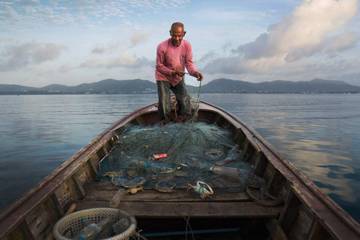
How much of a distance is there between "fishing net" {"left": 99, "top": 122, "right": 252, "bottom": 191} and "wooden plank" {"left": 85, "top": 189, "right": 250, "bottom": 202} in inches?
8.3

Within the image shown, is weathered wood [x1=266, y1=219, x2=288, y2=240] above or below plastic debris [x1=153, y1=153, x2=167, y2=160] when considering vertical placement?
below

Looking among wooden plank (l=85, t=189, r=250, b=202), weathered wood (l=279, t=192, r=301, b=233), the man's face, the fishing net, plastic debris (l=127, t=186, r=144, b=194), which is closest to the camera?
weathered wood (l=279, t=192, r=301, b=233)

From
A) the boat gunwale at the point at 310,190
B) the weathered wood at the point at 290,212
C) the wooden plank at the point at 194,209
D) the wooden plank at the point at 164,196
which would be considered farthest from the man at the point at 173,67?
the weathered wood at the point at 290,212

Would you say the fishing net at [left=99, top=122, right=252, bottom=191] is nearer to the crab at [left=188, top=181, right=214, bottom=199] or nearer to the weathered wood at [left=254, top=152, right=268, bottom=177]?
the weathered wood at [left=254, top=152, right=268, bottom=177]

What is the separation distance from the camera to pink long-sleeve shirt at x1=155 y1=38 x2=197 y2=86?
8.02 metres

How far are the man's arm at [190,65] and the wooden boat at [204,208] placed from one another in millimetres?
3169

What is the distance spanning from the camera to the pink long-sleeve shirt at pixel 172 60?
8.02 meters

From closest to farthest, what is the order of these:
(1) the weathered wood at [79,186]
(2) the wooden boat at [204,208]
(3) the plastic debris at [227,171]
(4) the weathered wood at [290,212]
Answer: (2) the wooden boat at [204,208] → (4) the weathered wood at [290,212] → (1) the weathered wood at [79,186] → (3) the plastic debris at [227,171]

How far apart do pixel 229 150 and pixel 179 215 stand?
3.22m

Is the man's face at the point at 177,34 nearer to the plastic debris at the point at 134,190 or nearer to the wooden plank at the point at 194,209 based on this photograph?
the plastic debris at the point at 134,190

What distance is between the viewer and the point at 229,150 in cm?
701

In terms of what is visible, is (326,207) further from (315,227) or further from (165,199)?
(165,199)

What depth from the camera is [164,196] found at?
183 inches

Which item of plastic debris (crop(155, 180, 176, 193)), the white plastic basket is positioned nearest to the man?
plastic debris (crop(155, 180, 176, 193))
